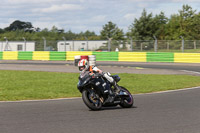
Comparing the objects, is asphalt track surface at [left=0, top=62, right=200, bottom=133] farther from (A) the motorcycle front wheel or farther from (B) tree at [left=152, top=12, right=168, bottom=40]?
(B) tree at [left=152, top=12, right=168, bottom=40]

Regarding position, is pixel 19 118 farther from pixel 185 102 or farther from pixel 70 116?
pixel 185 102

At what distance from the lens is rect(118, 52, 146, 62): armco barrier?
31950 millimetres

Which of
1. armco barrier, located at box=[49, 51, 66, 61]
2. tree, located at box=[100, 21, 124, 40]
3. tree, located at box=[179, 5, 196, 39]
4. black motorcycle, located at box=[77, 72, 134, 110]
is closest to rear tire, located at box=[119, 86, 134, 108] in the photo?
black motorcycle, located at box=[77, 72, 134, 110]

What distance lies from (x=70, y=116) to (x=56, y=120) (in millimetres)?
560

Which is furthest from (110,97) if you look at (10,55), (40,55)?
(10,55)

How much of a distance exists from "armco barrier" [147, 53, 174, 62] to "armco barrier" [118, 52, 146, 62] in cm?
56

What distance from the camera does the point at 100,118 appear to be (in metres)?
7.06

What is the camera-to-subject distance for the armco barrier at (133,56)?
3195cm

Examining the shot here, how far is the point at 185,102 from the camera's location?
31.4 feet

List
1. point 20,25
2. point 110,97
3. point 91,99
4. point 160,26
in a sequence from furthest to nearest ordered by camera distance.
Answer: point 20,25, point 160,26, point 110,97, point 91,99

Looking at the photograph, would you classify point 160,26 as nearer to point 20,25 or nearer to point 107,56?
point 107,56

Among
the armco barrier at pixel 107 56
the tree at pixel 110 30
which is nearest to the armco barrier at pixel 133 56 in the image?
the armco barrier at pixel 107 56

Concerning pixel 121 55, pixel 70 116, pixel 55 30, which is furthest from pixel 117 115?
pixel 55 30

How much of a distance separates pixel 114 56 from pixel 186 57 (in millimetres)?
6533
